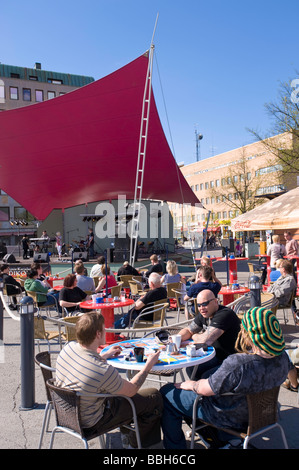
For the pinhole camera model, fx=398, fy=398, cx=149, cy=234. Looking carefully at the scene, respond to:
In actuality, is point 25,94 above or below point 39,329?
above

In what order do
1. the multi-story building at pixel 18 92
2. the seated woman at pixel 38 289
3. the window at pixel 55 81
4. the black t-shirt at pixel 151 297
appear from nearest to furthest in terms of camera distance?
the black t-shirt at pixel 151 297 → the seated woman at pixel 38 289 → the multi-story building at pixel 18 92 → the window at pixel 55 81

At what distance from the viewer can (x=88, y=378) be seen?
258 centimetres

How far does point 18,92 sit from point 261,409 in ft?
171

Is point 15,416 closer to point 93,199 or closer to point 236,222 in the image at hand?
point 236,222

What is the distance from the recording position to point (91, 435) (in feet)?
8.70

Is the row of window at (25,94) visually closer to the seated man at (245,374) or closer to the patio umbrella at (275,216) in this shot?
the patio umbrella at (275,216)

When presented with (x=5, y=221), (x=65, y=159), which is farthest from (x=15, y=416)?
(x=5, y=221)

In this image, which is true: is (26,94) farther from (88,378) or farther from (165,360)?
(88,378)

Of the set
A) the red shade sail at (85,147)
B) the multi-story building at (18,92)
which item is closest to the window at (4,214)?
the multi-story building at (18,92)

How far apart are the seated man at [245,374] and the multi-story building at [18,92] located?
44.5 metres

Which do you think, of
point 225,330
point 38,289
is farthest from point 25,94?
point 225,330

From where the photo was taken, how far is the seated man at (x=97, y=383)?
260cm
